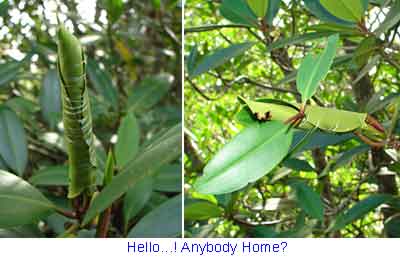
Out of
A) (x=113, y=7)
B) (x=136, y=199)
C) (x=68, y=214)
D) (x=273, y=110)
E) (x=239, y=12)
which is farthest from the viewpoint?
(x=113, y=7)

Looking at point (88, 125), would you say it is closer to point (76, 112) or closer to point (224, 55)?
point (76, 112)

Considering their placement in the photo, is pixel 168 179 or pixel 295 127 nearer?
pixel 295 127

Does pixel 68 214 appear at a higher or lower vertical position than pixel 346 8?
lower

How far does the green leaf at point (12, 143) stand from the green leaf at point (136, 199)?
0.44ft

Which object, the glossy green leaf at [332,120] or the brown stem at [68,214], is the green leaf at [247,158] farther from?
the brown stem at [68,214]

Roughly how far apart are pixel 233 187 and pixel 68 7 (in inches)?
29.7

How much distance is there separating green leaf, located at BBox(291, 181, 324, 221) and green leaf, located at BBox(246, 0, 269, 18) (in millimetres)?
245

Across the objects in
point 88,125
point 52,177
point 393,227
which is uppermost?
point 88,125

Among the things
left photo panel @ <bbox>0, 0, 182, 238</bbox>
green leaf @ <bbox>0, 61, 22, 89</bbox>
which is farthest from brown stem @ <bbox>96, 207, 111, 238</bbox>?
green leaf @ <bbox>0, 61, 22, 89</bbox>

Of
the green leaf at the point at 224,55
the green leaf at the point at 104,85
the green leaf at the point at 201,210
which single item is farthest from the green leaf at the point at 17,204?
the green leaf at the point at 104,85

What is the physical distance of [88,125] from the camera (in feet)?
1.37

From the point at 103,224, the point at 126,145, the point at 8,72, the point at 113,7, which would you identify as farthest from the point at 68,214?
the point at 113,7

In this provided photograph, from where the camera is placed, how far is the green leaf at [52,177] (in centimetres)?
64

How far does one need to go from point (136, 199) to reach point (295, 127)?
258 millimetres
